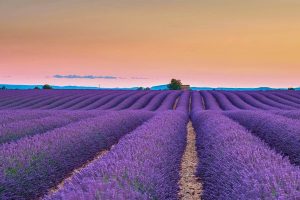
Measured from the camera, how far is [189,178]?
27.0 ft

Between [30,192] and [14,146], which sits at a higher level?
[14,146]

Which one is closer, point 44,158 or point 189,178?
point 44,158

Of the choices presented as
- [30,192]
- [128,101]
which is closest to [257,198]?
[30,192]

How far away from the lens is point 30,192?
6766 mm

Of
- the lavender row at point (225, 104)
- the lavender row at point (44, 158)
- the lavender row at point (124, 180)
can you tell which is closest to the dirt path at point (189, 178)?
the lavender row at point (124, 180)

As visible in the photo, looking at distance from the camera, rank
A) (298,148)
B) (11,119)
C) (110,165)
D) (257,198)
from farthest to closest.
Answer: (11,119) < (298,148) < (110,165) < (257,198)

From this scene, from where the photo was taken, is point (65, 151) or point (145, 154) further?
point (65, 151)

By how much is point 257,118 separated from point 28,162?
32.7ft

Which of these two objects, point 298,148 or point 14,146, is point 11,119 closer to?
point 14,146

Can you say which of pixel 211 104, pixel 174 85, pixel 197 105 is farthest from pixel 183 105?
pixel 174 85

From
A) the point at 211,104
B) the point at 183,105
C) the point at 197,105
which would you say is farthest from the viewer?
the point at 211,104

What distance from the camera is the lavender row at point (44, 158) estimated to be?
639cm

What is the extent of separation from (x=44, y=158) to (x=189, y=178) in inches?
114

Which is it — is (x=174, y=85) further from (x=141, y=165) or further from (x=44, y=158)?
(x=141, y=165)
